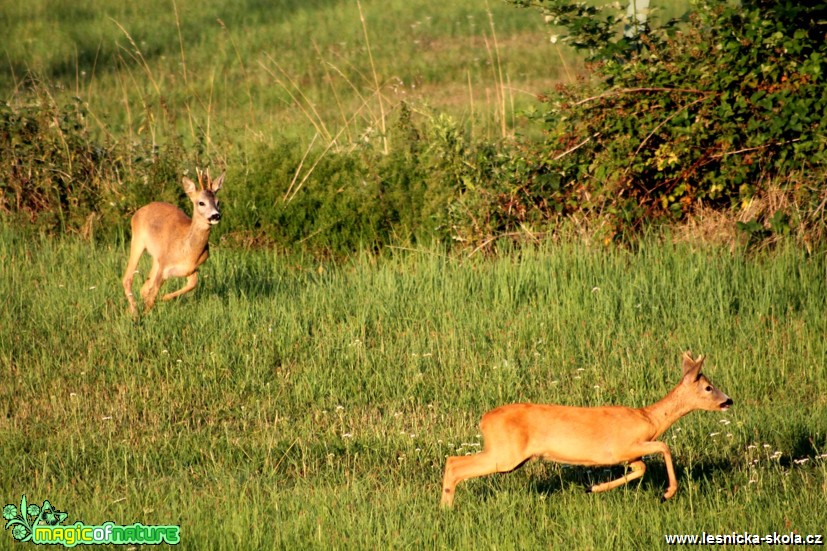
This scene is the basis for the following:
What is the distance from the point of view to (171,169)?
13133mm

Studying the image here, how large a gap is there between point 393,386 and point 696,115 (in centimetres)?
442

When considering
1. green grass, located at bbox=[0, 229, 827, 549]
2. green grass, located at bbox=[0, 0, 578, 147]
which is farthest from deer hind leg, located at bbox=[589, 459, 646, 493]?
green grass, located at bbox=[0, 0, 578, 147]

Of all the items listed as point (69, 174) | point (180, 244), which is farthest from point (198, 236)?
point (69, 174)

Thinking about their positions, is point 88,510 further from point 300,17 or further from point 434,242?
point 300,17

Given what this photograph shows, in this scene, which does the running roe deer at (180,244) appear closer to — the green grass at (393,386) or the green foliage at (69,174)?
the green grass at (393,386)

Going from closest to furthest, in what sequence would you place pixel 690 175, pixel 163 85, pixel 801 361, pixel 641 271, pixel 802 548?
pixel 802 548 < pixel 801 361 < pixel 641 271 < pixel 690 175 < pixel 163 85

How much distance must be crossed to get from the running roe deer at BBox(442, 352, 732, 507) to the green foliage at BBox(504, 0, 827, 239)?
535 cm

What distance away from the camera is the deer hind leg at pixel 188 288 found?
394 inches

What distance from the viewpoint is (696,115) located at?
11.2 meters

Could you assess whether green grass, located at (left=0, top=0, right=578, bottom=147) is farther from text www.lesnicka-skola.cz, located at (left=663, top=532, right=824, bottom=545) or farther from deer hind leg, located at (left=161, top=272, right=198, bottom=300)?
text www.lesnicka-skola.cz, located at (left=663, top=532, right=824, bottom=545)

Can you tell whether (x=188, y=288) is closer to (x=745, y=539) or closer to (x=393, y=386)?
(x=393, y=386)

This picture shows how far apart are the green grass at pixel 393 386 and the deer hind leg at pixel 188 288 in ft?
0.31

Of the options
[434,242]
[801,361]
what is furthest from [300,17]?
[801,361]

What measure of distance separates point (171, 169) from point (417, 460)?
268 inches
